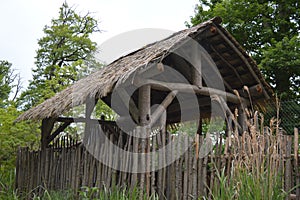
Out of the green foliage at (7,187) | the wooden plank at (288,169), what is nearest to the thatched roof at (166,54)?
the green foliage at (7,187)

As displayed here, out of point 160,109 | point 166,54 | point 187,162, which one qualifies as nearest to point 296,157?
point 187,162

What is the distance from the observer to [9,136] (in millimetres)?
9492

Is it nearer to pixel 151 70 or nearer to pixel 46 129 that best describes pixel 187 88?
pixel 151 70

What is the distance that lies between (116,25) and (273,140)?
61.1 ft

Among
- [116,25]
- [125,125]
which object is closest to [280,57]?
[125,125]

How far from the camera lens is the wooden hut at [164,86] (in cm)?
489

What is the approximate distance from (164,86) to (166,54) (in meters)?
0.64

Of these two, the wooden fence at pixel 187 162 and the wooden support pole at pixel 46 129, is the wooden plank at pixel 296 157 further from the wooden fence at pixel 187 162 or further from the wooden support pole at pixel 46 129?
the wooden support pole at pixel 46 129

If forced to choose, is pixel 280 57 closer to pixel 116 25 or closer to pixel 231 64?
pixel 231 64

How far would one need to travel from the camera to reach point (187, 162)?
429 centimetres

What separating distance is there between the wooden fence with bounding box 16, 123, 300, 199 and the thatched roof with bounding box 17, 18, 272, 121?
694mm

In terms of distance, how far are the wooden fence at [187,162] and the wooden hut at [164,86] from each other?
0.02 meters

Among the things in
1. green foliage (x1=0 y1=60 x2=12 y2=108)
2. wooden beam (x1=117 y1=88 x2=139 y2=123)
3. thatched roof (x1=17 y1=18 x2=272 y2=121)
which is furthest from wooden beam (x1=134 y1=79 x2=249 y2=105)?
green foliage (x1=0 y1=60 x2=12 y2=108)

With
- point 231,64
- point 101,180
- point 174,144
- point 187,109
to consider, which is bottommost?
point 101,180
